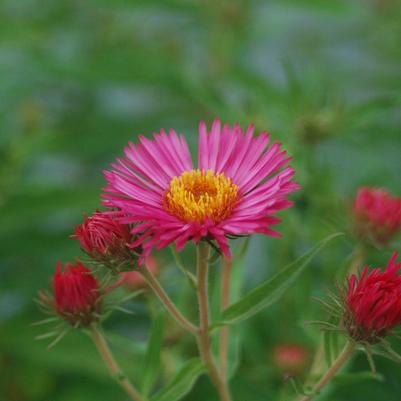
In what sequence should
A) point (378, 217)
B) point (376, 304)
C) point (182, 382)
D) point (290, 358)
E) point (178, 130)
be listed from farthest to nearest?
point (178, 130)
point (290, 358)
point (378, 217)
point (182, 382)
point (376, 304)

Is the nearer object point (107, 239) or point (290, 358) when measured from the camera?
point (107, 239)

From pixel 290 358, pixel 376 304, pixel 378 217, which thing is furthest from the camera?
pixel 290 358

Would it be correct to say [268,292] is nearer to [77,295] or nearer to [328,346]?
[328,346]

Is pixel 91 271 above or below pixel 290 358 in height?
above

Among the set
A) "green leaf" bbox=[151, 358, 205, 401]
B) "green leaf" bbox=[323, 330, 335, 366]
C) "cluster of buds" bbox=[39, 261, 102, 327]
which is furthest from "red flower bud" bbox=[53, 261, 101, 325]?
"green leaf" bbox=[323, 330, 335, 366]

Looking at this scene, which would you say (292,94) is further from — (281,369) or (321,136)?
(281,369)

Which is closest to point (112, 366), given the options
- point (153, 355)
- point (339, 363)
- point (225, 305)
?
point (153, 355)
